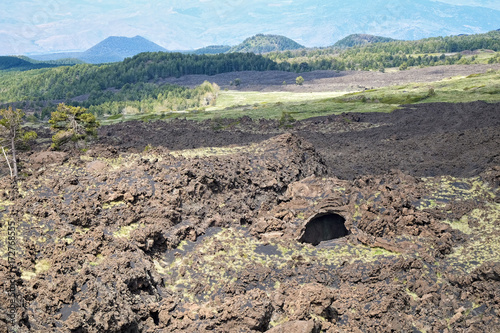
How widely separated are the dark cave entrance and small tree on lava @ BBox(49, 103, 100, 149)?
29767 millimetres

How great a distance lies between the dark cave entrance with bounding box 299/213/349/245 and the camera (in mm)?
31156

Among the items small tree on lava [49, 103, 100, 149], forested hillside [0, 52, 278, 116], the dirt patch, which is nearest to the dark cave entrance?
small tree on lava [49, 103, 100, 149]

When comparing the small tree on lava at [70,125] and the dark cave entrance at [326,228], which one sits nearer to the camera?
the dark cave entrance at [326,228]

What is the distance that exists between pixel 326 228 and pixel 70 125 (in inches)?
1245

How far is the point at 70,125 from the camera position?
166 feet

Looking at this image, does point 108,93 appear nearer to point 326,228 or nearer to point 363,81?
point 363,81

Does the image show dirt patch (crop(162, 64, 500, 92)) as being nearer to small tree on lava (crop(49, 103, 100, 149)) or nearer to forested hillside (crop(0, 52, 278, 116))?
forested hillside (crop(0, 52, 278, 116))

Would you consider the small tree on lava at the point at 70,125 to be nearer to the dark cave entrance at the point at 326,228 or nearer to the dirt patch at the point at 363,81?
the dark cave entrance at the point at 326,228

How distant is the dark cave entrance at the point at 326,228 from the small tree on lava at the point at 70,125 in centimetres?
2977

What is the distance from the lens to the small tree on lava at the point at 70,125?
163 ft

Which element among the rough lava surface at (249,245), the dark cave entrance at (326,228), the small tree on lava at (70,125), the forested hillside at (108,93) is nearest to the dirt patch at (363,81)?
the forested hillside at (108,93)

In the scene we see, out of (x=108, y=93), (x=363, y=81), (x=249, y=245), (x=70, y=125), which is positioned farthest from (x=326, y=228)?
(x=363, y=81)

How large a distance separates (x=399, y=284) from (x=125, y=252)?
1378cm

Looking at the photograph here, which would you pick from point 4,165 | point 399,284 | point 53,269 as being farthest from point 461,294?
point 4,165
